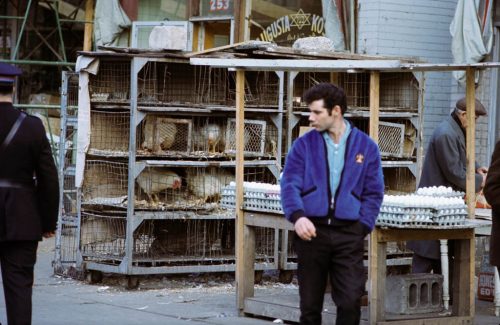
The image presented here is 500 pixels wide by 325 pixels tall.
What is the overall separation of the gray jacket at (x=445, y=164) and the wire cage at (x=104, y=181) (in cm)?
335

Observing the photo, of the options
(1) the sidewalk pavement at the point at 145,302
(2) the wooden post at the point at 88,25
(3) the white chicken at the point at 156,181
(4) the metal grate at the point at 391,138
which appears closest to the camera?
(1) the sidewalk pavement at the point at 145,302

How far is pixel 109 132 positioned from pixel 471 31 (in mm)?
4556

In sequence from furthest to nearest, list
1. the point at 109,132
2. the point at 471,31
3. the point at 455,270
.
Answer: the point at 471,31, the point at 109,132, the point at 455,270

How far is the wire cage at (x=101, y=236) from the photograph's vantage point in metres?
12.3

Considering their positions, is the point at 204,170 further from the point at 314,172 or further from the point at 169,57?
the point at 314,172

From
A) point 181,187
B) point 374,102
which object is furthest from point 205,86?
point 374,102

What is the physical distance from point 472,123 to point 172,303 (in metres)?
3.49

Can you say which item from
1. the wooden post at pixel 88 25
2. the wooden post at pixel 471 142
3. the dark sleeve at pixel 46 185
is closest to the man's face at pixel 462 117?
the wooden post at pixel 471 142

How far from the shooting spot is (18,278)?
25.2 ft

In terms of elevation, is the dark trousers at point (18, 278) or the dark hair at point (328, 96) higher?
the dark hair at point (328, 96)

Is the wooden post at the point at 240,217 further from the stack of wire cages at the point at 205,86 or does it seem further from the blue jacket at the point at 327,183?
the blue jacket at the point at 327,183

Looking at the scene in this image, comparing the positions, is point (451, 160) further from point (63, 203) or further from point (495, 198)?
point (63, 203)

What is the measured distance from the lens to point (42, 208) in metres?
7.85

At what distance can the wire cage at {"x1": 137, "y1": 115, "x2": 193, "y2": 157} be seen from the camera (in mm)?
12023
